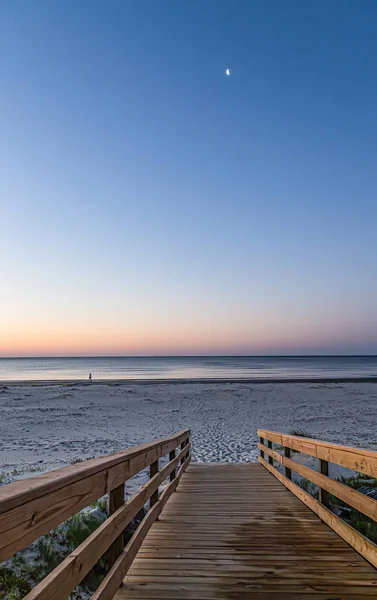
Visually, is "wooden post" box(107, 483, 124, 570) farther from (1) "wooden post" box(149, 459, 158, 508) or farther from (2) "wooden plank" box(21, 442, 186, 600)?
(1) "wooden post" box(149, 459, 158, 508)

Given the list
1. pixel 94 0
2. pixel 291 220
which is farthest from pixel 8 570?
pixel 291 220

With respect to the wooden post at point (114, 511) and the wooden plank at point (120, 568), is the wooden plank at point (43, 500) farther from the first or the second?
the wooden plank at point (120, 568)

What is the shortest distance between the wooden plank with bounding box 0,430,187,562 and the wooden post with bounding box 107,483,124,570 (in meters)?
0.24

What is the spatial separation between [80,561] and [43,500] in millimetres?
590

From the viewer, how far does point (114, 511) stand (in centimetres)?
269

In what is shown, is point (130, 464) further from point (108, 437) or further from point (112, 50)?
point (112, 50)

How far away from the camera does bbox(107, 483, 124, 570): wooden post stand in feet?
8.59

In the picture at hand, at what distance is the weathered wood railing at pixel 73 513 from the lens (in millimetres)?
1265

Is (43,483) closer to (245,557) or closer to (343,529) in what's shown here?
(245,557)

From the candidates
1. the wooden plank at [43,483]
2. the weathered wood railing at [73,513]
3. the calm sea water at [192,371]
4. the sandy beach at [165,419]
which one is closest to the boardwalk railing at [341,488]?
the weathered wood railing at [73,513]

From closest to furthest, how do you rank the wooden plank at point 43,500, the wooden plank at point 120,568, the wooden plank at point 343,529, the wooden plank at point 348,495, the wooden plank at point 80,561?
the wooden plank at point 43,500
the wooden plank at point 80,561
the wooden plank at point 120,568
the wooden plank at point 348,495
the wooden plank at point 343,529

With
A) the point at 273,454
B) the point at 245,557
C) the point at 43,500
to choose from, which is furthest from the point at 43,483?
the point at 273,454

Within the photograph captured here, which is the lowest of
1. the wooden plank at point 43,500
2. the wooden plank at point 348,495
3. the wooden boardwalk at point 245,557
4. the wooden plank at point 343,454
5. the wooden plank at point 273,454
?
the wooden plank at point 273,454

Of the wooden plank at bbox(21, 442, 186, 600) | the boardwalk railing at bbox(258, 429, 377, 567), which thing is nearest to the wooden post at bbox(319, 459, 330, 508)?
the boardwalk railing at bbox(258, 429, 377, 567)
